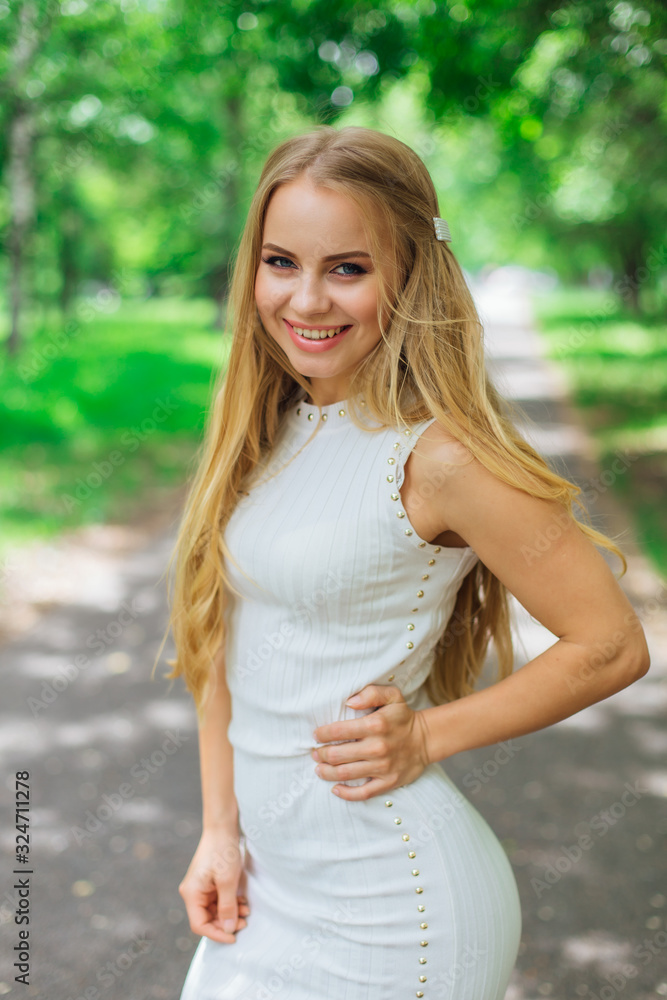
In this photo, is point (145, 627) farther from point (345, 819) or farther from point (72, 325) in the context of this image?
point (72, 325)

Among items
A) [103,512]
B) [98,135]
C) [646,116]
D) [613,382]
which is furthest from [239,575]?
[613,382]

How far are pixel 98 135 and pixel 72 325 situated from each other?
3.33m

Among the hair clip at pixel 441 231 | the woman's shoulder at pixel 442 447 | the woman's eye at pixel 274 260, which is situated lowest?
→ the woman's shoulder at pixel 442 447

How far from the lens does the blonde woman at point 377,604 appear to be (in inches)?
56.8

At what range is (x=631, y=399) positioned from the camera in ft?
46.8

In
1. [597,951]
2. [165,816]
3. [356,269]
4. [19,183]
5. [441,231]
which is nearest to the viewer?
[356,269]

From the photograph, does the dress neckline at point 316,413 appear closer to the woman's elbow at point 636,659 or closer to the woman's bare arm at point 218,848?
the woman's bare arm at point 218,848

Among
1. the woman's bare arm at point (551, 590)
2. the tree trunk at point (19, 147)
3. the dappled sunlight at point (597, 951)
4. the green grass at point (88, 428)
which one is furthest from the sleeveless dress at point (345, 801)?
the tree trunk at point (19, 147)

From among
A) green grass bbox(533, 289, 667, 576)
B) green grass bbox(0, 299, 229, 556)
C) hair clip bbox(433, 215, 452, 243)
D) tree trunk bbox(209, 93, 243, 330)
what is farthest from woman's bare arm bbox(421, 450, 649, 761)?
tree trunk bbox(209, 93, 243, 330)

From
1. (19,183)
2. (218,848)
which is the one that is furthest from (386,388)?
(19,183)

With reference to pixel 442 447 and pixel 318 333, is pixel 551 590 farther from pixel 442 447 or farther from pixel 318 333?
pixel 318 333

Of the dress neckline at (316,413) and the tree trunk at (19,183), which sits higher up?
the tree trunk at (19,183)

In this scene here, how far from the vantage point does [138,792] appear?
157 inches

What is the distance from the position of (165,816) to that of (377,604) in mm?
2749
